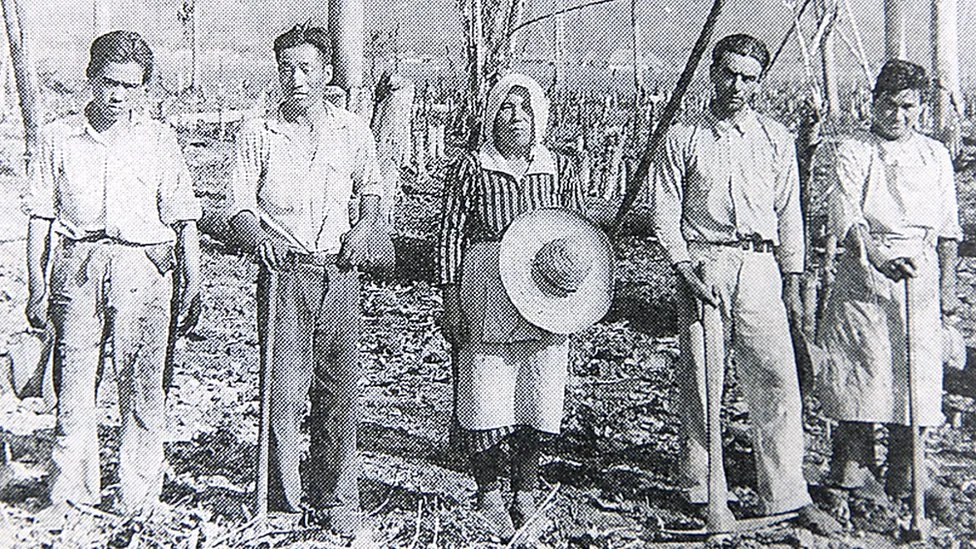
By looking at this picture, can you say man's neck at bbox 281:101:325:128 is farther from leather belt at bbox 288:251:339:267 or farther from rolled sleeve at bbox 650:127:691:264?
rolled sleeve at bbox 650:127:691:264

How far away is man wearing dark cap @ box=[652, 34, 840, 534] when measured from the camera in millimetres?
2947

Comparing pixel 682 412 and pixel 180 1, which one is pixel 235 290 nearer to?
pixel 180 1

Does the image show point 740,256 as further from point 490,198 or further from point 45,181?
point 45,181

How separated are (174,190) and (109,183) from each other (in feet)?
0.71

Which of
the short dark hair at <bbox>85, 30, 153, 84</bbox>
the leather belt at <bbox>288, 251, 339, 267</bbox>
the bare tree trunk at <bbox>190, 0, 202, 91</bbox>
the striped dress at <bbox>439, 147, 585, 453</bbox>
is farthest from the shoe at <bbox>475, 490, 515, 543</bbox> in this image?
the bare tree trunk at <bbox>190, 0, 202, 91</bbox>

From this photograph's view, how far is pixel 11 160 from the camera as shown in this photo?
3.61m

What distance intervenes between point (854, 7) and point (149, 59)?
2873mm

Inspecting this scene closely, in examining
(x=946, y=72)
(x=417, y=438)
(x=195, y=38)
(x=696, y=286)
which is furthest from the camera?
(x=195, y=38)

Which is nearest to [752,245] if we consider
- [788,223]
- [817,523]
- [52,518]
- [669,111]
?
[788,223]

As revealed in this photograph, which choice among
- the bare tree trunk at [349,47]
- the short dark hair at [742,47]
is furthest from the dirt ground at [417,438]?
the short dark hair at [742,47]

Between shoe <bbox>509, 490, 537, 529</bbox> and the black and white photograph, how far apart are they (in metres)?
0.01

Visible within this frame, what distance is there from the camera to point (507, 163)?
3.10 meters

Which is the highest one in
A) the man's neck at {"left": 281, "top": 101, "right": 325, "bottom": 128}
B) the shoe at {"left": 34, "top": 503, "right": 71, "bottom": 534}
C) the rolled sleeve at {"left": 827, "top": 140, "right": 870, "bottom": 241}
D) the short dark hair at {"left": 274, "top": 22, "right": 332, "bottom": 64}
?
the short dark hair at {"left": 274, "top": 22, "right": 332, "bottom": 64}

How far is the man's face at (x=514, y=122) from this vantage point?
3080mm
